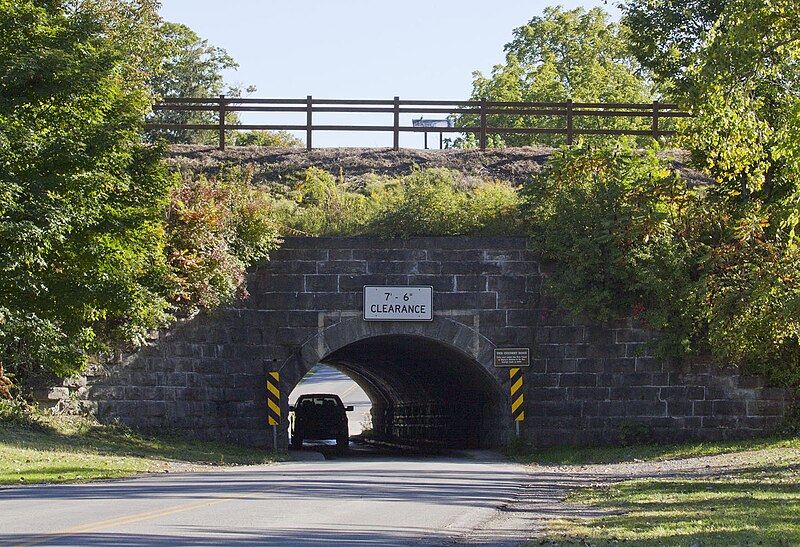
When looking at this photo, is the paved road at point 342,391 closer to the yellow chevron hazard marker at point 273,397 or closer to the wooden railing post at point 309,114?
the wooden railing post at point 309,114

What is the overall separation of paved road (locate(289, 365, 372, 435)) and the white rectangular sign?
1235 inches

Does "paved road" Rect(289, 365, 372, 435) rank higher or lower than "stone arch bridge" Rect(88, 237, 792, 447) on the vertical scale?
lower

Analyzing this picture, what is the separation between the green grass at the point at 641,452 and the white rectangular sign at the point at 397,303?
3646 mm

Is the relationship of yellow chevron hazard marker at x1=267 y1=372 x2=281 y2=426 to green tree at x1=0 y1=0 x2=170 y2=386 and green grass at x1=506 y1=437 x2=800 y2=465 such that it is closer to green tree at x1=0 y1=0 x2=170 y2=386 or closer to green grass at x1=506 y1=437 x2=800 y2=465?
green tree at x1=0 y1=0 x2=170 y2=386

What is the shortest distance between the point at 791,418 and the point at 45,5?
652 inches

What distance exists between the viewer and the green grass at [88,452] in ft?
57.7

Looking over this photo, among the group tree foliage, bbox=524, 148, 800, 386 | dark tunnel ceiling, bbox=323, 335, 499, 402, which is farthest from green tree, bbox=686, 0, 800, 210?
dark tunnel ceiling, bbox=323, 335, 499, 402

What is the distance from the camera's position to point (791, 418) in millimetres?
24906

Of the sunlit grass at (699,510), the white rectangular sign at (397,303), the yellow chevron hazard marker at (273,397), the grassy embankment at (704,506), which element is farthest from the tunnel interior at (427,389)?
the sunlit grass at (699,510)

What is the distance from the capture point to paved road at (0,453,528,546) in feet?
33.1

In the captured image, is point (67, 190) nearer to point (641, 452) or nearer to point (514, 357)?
point (514, 357)

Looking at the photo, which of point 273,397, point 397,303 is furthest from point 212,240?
point 397,303

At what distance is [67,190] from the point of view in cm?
1919

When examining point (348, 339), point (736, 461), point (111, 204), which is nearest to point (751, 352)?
point (736, 461)
